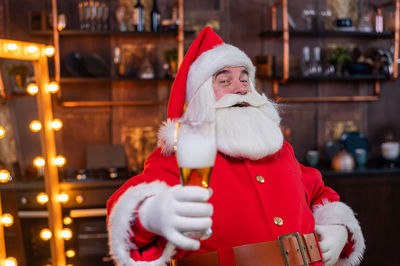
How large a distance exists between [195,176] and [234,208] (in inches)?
17.3

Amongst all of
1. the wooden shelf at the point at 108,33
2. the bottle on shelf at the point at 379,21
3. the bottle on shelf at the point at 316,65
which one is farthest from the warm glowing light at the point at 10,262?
the bottle on shelf at the point at 379,21

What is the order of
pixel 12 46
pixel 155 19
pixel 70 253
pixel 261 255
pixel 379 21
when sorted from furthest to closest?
pixel 379 21 < pixel 155 19 < pixel 70 253 < pixel 12 46 < pixel 261 255

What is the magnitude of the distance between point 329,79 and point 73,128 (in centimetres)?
214

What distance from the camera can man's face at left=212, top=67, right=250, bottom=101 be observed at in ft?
4.99

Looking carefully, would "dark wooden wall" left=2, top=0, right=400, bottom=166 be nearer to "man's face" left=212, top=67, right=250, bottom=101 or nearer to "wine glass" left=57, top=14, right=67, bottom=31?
"wine glass" left=57, top=14, right=67, bottom=31

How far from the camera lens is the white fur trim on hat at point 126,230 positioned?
1.15 m

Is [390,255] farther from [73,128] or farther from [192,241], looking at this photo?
[192,241]

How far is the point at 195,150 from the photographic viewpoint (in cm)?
91

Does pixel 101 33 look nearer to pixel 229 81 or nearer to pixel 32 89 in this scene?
pixel 32 89

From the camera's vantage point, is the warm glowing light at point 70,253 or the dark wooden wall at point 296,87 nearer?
the warm glowing light at point 70,253

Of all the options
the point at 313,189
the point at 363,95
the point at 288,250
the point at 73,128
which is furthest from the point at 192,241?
the point at 363,95

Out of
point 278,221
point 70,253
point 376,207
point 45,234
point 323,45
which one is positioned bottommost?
point 70,253

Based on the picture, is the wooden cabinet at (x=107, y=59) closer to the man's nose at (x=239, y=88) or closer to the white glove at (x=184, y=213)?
the man's nose at (x=239, y=88)

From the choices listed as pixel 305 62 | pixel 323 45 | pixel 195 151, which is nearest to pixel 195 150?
pixel 195 151
